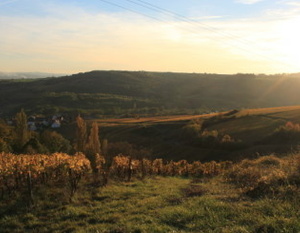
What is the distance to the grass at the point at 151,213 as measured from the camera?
6.86m

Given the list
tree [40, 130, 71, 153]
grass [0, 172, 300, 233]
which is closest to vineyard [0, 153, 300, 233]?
grass [0, 172, 300, 233]

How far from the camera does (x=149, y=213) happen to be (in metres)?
8.40

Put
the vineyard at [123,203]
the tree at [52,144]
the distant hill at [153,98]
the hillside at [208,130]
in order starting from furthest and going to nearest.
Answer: the distant hill at [153,98], the hillside at [208,130], the tree at [52,144], the vineyard at [123,203]

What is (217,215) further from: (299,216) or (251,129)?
(251,129)

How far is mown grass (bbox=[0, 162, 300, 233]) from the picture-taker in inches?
271

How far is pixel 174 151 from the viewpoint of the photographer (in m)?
51.8

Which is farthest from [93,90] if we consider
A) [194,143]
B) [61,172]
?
[61,172]

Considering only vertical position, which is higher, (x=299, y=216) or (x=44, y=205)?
(x=299, y=216)

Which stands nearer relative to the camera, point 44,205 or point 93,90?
point 44,205

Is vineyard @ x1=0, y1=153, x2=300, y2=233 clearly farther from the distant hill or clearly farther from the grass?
the distant hill

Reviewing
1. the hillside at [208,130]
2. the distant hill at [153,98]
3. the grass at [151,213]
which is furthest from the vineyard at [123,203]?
the distant hill at [153,98]

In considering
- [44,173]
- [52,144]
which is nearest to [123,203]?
[44,173]

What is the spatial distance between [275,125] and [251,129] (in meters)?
4.16

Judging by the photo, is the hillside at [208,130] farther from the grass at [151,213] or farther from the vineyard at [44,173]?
the grass at [151,213]
